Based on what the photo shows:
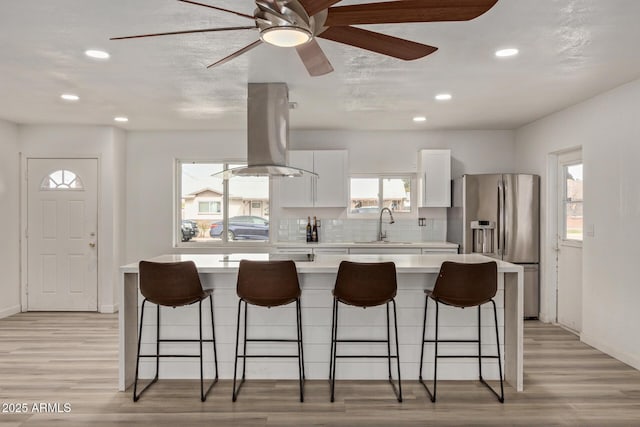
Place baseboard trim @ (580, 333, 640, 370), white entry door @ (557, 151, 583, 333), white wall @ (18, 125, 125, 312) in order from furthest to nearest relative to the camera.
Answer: white wall @ (18, 125, 125, 312) < white entry door @ (557, 151, 583, 333) < baseboard trim @ (580, 333, 640, 370)

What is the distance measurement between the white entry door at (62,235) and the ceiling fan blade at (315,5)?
523 cm

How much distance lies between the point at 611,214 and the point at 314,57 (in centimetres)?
341

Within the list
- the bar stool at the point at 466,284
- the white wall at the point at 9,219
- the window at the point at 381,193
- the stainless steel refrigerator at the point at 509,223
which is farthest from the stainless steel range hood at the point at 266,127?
the white wall at the point at 9,219

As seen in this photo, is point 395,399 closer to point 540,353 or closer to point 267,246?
point 540,353

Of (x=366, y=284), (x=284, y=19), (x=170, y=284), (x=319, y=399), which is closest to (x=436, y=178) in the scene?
(x=366, y=284)

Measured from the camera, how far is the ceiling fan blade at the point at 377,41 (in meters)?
2.04

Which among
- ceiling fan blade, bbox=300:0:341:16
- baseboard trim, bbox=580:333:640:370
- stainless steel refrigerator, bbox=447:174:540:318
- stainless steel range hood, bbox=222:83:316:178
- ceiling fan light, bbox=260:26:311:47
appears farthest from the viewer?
stainless steel refrigerator, bbox=447:174:540:318

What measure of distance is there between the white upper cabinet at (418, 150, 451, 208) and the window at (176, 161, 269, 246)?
2.20 metres

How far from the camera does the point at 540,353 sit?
4.32 m

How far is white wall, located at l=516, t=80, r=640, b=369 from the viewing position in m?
3.98

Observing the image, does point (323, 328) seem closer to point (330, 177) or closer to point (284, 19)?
point (284, 19)

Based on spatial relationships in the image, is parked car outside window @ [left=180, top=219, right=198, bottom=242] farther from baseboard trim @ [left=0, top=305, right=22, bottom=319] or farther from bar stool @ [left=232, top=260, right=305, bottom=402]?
bar stool @ [left=232, top=260, right=305, bottom=402]

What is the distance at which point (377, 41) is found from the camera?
210 cm

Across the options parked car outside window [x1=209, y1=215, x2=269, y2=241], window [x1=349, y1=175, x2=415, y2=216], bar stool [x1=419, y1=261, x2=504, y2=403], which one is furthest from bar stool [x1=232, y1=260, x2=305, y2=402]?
window [x1=349, y1=175, x2=415, y2=216]
